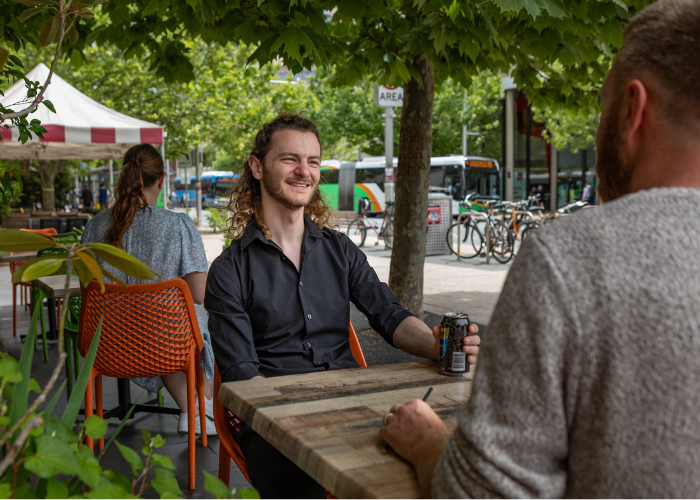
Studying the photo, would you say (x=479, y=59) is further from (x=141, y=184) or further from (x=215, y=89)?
(x=215, y=89)

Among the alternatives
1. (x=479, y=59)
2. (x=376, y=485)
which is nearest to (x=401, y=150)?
(x=479, y=59)

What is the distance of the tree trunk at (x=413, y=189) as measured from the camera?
19.6 feet

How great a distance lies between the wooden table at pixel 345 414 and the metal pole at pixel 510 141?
37.4 meters

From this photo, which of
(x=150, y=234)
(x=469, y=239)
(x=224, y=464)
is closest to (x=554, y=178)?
(x=469, y=239)

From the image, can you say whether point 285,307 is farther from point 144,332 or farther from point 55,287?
point 55,287

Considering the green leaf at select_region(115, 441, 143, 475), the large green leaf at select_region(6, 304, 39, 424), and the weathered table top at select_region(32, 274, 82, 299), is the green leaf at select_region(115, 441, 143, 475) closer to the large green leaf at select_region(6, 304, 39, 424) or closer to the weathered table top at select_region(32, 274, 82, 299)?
the large green leaf at select_region(6, 304, 39, 424)

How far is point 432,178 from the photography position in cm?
2858

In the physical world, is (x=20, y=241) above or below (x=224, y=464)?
above

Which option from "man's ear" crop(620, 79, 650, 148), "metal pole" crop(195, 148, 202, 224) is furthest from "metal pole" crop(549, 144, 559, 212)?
"man's ear" crop(620, 79, 650, 148)

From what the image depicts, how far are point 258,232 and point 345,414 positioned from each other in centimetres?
116

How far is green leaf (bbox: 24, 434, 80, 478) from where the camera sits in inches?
39.6

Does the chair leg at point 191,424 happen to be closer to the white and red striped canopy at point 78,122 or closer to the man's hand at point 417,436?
the man's hand at point 417,436

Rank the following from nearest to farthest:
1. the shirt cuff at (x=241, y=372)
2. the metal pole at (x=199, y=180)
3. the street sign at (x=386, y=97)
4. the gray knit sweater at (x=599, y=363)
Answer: the gray knit sweater at (x=599, y=363)
the shirt cuff at (x=241, y=372)
the street sign at (x=386, y=97)
the metal pole at (x=199, y=180)

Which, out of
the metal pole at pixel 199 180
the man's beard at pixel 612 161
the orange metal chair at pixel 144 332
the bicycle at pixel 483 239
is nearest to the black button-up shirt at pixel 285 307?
the orange metal chair at pixel 144 332
